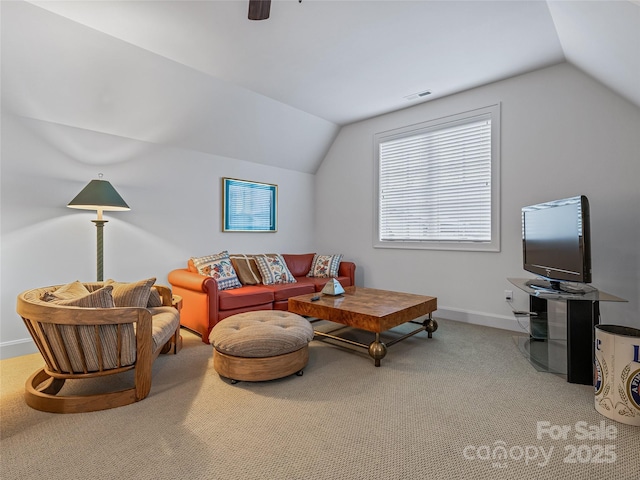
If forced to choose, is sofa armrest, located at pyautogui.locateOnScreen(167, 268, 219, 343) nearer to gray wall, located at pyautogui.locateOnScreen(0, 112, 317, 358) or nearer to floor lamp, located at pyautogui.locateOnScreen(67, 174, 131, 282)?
gray wall, located at pyautogui.locateOnScreen(0, 112, 317, 358)

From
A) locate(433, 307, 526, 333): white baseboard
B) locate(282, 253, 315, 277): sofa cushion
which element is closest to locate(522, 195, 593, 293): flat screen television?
locate(433, 307, 526, 333): white baseboard

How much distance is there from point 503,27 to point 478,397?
3027 mm

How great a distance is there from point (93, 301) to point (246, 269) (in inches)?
90.1

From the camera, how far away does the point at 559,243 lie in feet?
9.16

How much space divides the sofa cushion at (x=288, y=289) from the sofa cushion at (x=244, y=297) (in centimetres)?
8

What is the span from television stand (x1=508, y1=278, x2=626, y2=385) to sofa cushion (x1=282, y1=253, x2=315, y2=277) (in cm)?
287

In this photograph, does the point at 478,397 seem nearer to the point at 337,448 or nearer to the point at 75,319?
the point at 337,448

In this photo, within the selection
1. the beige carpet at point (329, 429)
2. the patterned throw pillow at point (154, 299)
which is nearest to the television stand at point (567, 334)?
the beige carpet at point (329, 429)

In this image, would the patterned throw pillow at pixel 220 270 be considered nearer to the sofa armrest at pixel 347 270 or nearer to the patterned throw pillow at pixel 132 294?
the patterned throw pillow at pixel 132 294

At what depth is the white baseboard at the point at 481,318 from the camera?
3.78 meters

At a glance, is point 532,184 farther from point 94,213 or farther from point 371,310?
point 94,213

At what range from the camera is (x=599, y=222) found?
3.22 m

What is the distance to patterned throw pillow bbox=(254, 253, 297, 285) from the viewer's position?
436 centimetres

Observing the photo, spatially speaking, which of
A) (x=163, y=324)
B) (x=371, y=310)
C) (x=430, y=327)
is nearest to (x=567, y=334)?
(x=430, y=327)
